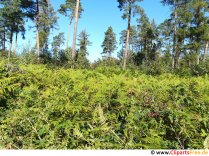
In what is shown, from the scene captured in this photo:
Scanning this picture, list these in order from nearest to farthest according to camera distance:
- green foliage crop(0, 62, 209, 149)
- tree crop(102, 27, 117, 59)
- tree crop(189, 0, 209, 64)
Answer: green foliage crop(0, 62, 209, 149), tree crop(189, 0, 209, 64), tree crop(102, 27, 117, 59)

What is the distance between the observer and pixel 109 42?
8631cm

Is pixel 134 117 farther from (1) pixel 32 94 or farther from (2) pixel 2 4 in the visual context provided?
(2) pixel 2 4

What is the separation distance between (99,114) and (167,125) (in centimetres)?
80

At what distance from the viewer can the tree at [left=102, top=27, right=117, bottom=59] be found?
84.4 metres

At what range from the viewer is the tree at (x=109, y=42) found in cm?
8438

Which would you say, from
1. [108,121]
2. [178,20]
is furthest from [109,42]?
[108,121]

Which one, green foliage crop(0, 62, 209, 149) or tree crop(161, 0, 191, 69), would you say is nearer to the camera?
green foliage crop(0, 62, 209, 149)

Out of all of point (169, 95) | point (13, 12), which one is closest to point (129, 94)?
point (169, 95)

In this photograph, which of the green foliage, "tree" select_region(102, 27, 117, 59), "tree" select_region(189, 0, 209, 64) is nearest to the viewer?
the green foliage

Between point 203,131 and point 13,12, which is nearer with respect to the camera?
point 203,131

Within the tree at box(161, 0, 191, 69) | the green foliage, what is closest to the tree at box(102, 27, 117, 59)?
the tree at box(161, 0, 191, 69)

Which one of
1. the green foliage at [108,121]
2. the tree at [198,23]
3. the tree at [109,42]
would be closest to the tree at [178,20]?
the tree at [198,23]

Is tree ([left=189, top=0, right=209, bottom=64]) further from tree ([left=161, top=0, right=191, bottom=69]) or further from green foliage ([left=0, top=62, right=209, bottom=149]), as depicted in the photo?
green foliage ([left=0, top=62, right=209, bottom=149])

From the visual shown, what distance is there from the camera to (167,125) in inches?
125
